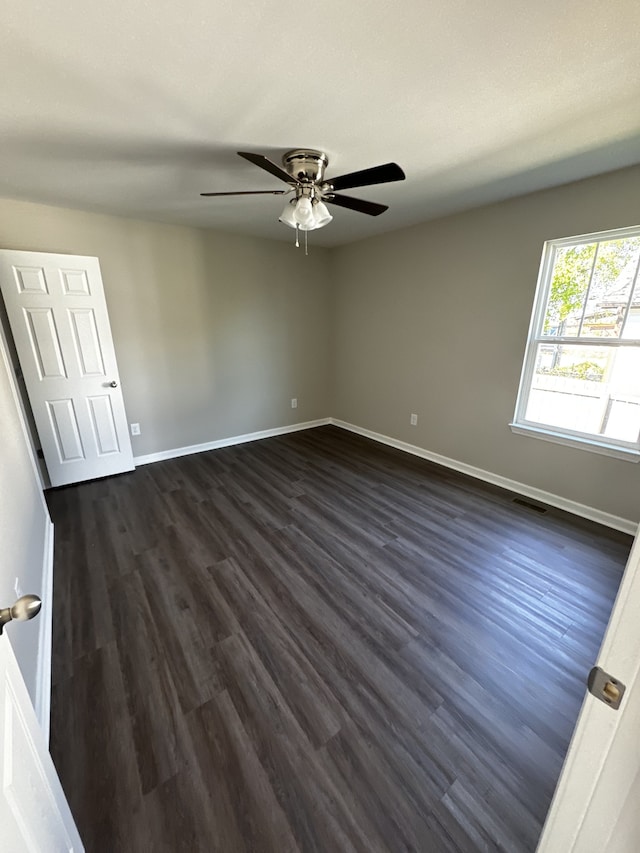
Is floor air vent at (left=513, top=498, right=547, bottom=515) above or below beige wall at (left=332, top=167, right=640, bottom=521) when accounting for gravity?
below

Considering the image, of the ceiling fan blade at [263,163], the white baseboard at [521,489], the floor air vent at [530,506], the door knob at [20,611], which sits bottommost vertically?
the floor air vent at [530,506]

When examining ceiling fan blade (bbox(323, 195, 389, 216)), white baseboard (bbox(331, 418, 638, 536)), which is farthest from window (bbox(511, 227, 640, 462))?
ceiling fan blade (bbox(323, 195, 389, 216))

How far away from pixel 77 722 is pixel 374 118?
9.70 ft

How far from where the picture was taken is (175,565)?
226 centimetres

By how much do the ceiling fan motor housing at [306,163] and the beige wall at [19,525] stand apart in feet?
7.09

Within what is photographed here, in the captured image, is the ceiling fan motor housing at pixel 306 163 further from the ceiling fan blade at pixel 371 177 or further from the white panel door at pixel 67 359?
the white panel door at pixel 67 359

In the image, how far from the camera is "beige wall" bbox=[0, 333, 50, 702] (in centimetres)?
132

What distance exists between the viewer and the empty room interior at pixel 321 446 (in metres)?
1.13

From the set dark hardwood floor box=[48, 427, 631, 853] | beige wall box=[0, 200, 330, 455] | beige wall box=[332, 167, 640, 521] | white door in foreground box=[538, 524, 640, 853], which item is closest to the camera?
white door in foreground box=[538, 524, 640, 853]

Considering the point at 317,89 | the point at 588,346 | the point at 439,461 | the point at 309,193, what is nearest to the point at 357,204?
the point at 309,193

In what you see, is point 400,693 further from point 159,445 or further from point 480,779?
point 159,445

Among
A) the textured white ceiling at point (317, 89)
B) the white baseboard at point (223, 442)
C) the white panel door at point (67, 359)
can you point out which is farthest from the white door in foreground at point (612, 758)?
the white baseboard at point (223, 442)

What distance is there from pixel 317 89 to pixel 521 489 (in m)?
3.17

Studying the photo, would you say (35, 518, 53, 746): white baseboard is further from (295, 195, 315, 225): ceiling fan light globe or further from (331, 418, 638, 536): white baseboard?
(331, 418, 638, 536): white baseboard
